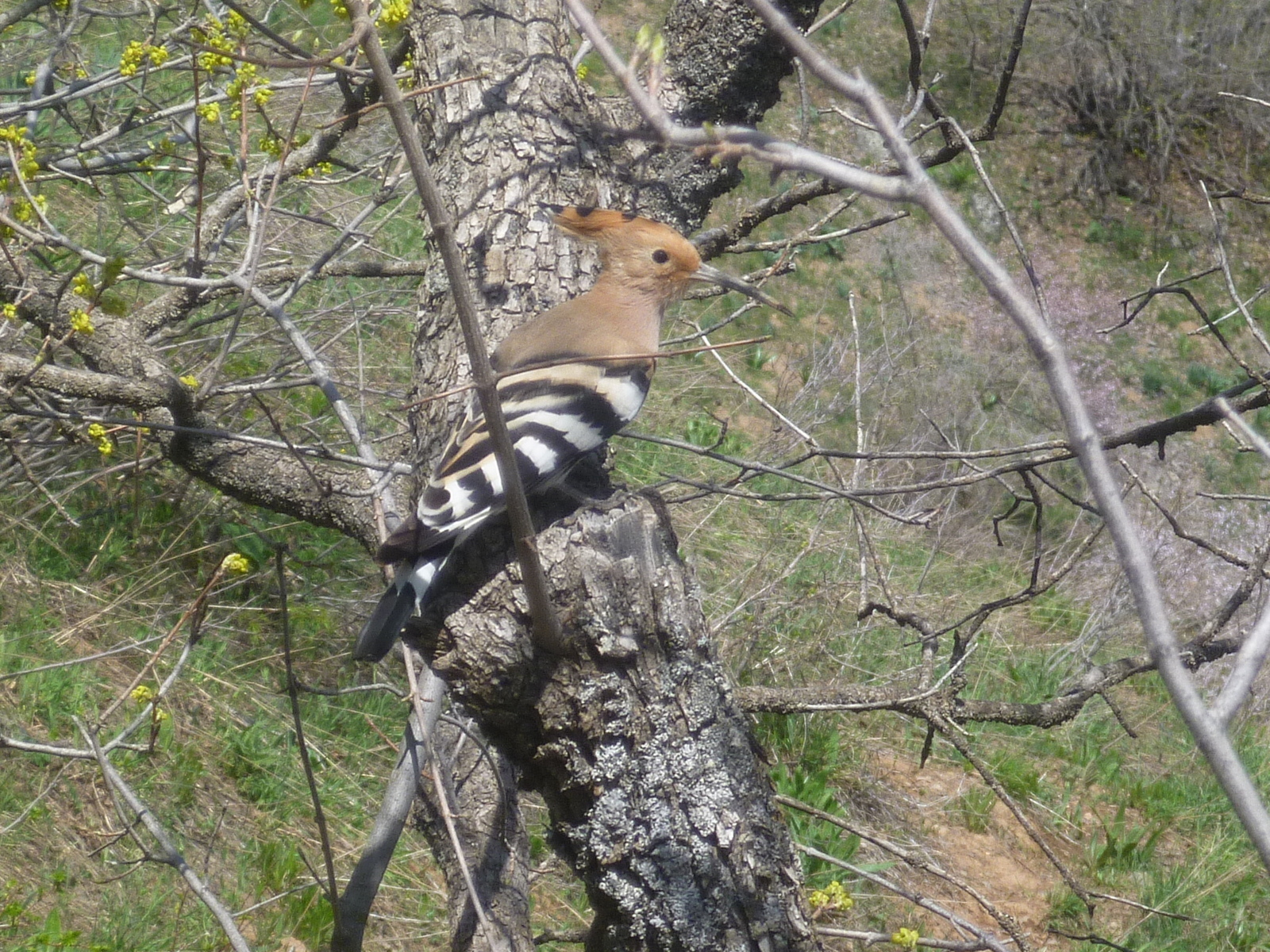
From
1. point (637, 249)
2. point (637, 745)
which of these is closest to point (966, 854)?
point (637, 249)

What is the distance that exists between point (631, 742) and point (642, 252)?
4.03 feet

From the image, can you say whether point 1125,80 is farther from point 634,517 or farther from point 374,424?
point 634,517

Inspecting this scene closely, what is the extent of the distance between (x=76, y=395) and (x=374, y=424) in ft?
7.99

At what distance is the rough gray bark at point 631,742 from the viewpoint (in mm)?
1790

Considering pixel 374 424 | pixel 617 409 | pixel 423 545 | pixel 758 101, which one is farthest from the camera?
pixel 374 424

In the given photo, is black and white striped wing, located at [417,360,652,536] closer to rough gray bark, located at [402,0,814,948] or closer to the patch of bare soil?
rough gray bark, located at [402,0,814,948]

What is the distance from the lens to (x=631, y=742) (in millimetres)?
1798

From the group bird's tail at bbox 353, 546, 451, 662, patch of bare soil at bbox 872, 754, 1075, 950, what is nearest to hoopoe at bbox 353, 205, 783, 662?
bird's tail at bbox 353, 546, 451, 662

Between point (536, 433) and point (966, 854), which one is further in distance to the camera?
point (966, 854)

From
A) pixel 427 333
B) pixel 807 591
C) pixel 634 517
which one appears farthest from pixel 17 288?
pixel 807 591

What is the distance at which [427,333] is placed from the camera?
2.33 meters

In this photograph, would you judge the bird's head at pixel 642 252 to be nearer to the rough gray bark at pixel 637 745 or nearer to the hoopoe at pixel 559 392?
the hoopoe at pixel 559 392

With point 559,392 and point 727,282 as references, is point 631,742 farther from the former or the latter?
point 727,282

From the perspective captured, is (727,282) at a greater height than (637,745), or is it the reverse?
(727,282)
